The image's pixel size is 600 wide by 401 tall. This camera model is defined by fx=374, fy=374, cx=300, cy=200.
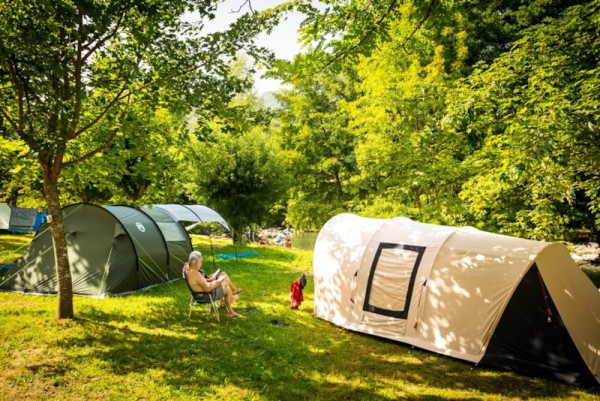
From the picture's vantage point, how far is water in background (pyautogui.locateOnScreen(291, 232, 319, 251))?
2872 centimetres

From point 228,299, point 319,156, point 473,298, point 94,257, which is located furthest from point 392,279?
point 319,156

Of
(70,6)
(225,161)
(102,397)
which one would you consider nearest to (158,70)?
(70,6)

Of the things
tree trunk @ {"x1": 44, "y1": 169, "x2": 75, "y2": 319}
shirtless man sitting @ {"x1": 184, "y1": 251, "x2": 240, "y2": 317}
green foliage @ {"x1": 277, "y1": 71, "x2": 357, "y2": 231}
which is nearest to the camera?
tree trunk @ {"x1": 44, "y1": 169, "x2": 75, "y2": 319}

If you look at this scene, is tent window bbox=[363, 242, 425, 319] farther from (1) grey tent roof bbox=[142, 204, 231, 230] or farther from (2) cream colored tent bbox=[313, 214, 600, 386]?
(1) grey tent roof bbox=[142, 204, 231, 230]

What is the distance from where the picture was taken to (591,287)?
5.93 metres

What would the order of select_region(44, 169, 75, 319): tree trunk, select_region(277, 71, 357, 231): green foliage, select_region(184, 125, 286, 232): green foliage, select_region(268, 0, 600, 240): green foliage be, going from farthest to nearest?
select_region(277, 71, 357, 231): green foliage → select_region(184, 125, 286, 232): green foliage → select_region(44, 169, 75, 319): tree trunk → select_region(268, 0, 600, 240): green foliage

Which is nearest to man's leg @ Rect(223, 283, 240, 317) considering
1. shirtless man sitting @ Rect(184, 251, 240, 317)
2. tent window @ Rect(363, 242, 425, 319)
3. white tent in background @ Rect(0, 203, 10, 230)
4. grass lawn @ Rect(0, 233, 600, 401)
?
shirtless man sitting @ Rect(184, 251, 240, 317)

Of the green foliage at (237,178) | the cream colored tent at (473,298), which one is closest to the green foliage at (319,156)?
the green foliage at (237,178)

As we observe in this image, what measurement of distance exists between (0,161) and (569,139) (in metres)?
11.2

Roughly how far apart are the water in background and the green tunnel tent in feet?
60.3

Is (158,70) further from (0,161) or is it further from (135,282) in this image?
(135,282)

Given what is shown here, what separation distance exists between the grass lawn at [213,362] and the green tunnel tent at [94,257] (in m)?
1.04

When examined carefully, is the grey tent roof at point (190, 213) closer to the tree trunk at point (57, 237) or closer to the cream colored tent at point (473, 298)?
the tree trunk at point (57, 237)

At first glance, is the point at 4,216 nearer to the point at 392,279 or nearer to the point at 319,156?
the point at 319,156
